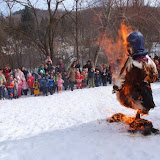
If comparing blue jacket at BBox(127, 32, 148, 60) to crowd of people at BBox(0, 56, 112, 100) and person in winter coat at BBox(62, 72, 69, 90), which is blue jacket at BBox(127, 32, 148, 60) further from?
person in winter coat at BBox(62, 72, 69, 90)

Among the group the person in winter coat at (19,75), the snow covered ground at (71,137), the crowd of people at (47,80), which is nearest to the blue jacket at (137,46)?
the snow covered ground at (71,137)

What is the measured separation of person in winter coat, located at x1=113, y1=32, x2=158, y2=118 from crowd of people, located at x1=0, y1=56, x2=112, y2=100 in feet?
24.6

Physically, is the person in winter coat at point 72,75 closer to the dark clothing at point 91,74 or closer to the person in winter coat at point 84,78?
the person in winter coat at point 84,78

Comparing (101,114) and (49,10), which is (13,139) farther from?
(49,10)

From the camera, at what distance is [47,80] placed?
10922 mm

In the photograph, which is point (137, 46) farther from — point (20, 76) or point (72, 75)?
point (20, 76)

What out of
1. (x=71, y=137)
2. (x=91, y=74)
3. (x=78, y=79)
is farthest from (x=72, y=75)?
(x=71, y=137)

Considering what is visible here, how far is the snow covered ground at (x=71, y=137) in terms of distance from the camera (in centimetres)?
355

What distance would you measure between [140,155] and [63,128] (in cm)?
272

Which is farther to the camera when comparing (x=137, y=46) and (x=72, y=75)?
(x=72, y=75)

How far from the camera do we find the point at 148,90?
406 cm

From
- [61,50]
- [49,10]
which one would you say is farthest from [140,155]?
[61,50]

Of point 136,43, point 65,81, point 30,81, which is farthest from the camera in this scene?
point 65,81

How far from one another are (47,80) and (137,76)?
7786mm
